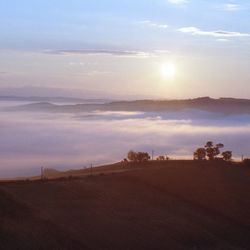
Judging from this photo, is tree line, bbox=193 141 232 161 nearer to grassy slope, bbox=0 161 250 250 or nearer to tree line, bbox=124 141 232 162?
tree line, bbox=124 141 232 162

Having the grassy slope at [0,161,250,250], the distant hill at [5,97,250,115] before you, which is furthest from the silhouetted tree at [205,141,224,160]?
the distant hill at [5,97,250,115]

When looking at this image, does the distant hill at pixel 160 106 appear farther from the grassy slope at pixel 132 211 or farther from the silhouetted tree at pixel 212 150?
the grassy slope at pixel 132 211

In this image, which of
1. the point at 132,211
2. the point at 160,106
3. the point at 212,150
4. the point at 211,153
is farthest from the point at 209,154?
the point at 160,106

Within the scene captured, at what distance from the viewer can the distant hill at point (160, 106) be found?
156 meters

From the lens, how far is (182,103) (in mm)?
163875

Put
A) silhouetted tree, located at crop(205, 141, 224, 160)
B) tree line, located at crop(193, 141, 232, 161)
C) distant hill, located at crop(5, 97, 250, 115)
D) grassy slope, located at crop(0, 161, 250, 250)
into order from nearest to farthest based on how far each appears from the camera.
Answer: grassy slope, located at crop(0, 161, 250, 250)
tree line, located at crop(193, 141, 232, 161)
silhouetted tree, located at crop(205, 141, 224, 160)
distant hill, located at crop(5, 97, 250, 115)

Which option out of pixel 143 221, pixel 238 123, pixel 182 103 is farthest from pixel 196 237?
pixel 182 103

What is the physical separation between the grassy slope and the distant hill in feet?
→ 383

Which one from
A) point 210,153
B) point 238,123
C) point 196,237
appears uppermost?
point 238,123

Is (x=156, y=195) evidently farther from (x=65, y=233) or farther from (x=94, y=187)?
(x=65, y=233)

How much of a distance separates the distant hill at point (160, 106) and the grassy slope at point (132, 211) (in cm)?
11667

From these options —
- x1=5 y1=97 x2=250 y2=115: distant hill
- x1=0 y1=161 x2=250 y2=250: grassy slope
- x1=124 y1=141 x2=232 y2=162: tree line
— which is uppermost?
x1=5 y1=97 x2=250 y2=115: distant hill

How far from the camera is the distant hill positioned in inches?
6147

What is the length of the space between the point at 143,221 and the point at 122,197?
400cm
